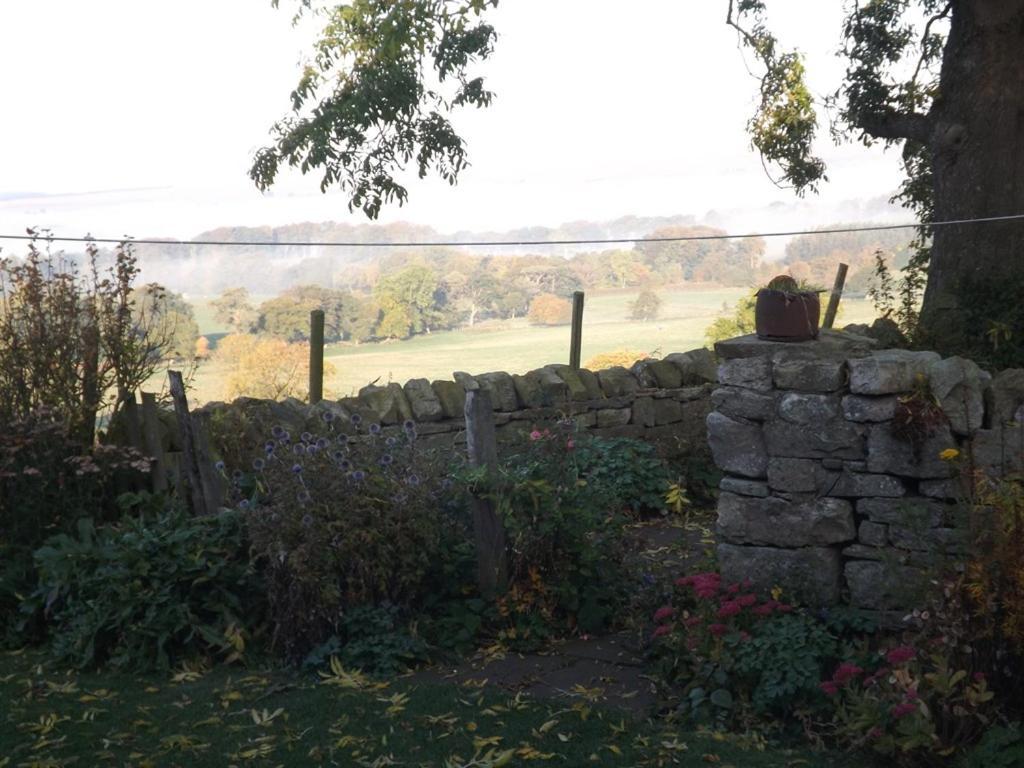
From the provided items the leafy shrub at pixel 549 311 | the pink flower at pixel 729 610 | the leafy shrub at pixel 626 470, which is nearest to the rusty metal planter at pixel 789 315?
the pink flower at pixel 729 610

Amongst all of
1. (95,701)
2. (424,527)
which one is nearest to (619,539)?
(424,527)

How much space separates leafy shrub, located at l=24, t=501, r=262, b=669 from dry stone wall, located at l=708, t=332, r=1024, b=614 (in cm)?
240

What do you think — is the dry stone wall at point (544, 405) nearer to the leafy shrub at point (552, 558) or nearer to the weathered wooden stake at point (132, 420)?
the weathered wooden stake at point (132, 420)

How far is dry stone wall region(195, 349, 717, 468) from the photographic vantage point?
23.7 ft

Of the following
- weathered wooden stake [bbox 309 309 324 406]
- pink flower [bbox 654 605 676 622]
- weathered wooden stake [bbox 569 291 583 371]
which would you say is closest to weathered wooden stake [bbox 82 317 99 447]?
weathered wooden stake [bbox 309 309 324 406]

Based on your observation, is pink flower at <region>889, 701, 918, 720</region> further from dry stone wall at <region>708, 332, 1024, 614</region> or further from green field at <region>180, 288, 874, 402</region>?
green field at <region>180, 288, 874, 402</region>

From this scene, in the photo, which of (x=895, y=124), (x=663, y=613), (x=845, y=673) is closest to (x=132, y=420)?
(x=663, y=613)

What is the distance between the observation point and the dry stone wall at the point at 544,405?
7219 mm

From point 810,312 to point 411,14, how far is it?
591 centimetres

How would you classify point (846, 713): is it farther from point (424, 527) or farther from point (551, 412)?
point (551, 412)

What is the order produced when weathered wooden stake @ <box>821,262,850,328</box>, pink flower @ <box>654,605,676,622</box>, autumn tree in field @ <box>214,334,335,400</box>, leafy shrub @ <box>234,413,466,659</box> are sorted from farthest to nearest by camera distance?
weathered wooden stake @ <box>821,262,850,328</box> < autumn tree in field @ <box>214,334,335,400</box> < leafy shrub @ <box>234,413,466,659</box> < pink flower @ <box>654,605,676,622</box>

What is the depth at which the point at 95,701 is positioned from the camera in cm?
478

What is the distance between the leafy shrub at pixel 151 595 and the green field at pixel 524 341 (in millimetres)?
4586

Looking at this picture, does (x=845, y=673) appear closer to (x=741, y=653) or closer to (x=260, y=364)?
(x=741, y=653)
